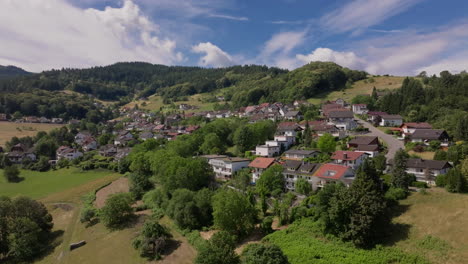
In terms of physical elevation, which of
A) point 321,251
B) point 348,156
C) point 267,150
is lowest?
point 321,251

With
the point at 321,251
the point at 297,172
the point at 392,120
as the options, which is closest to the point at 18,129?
the point at 297,172

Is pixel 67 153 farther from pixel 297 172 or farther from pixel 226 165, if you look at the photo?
pixel 297 172

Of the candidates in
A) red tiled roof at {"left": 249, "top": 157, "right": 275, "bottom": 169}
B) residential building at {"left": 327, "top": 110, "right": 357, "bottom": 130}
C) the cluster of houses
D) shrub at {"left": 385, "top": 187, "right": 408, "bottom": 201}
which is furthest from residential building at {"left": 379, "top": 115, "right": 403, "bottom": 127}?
the cluster of houses

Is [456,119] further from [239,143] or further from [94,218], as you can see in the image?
[94,218]

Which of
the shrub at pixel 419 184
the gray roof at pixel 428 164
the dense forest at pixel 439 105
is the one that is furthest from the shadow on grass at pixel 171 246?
the dense forest at pixel 439 105

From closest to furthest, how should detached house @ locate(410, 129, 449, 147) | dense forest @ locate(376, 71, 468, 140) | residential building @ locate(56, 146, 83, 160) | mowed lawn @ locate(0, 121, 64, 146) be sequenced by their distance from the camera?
1. detached house @ locate(410, 129, 449, 147)
2. dense forest @ locate(376, 71, 468, 140)
3. residential building @ locate(56, 146, 83, 160)
4. mowed lawn @ locate(0, 121, 64, 146)

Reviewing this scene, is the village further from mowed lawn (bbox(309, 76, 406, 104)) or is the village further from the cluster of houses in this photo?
the cluster of houses

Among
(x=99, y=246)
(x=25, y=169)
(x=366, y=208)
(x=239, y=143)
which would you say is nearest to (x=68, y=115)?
(x=25, y=169)
